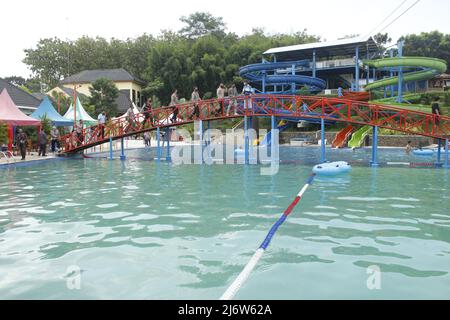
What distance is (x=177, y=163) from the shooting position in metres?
20.4

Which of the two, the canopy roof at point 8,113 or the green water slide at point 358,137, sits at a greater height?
the canopy roof at point 8,113

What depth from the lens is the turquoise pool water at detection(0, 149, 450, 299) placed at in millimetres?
4863

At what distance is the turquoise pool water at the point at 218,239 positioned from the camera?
486 cm

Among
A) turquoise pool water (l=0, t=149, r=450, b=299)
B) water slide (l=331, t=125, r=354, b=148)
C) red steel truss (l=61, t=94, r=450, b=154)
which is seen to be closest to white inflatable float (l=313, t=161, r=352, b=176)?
turquoise pool water (l=0, t=149, r=450, b=299)

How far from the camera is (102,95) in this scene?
48000 mm

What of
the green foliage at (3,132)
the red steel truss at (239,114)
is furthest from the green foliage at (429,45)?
the green foliage at (3,132)

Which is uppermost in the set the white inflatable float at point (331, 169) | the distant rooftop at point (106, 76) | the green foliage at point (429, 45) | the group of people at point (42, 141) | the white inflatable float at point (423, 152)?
the green foliage at point (429, 45)

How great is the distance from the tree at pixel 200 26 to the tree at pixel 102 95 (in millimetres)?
27738

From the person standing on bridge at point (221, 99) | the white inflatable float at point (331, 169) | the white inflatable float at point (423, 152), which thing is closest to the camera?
the white inflatable float at point (331, 169)

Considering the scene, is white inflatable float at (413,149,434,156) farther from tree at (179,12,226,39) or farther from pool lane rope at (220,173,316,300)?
tree at (179,12,226,39)

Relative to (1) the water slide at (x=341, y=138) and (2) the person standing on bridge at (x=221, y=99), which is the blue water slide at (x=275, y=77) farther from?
(2) the person standing on bridge at (x=221, y=99)

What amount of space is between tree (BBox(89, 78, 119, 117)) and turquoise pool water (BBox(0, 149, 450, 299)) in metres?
35.9
